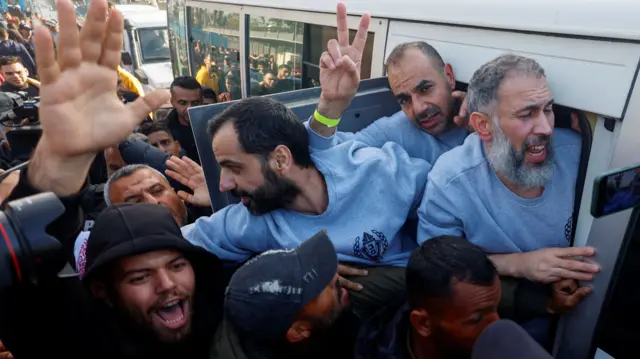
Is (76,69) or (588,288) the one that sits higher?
(76,69)

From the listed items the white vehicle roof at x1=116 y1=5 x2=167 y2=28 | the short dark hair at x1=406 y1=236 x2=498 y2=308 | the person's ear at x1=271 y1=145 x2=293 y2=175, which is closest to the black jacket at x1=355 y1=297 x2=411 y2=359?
the short dark hair at x1=406 y1=236 x2=498 y2=308

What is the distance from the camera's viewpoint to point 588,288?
1.39 meters

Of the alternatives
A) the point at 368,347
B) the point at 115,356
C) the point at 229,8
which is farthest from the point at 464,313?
the point at 229,8

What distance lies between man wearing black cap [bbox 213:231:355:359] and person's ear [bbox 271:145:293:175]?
0.40 m

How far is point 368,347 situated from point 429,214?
A: 50cm

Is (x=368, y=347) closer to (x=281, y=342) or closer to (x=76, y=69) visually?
(x=281, y=342)

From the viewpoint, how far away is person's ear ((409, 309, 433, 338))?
1338 millimetres

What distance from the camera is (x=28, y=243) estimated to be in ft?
3.23

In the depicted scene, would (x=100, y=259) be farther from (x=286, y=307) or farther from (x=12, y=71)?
(x=12, y=71)

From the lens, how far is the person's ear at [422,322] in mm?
1338

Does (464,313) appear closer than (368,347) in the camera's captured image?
Yes

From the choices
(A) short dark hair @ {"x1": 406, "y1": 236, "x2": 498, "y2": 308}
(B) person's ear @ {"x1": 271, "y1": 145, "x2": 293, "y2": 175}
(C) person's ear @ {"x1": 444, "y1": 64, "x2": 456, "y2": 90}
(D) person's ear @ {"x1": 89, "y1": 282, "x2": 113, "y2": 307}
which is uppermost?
(C) person's ear @ {"x1": 444, "y1": 64, "x2": 456, "y2": 90}

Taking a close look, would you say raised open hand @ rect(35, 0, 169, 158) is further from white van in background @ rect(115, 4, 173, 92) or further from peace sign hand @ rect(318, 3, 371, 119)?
white van in background @ rect(115, 4, 173, 92)

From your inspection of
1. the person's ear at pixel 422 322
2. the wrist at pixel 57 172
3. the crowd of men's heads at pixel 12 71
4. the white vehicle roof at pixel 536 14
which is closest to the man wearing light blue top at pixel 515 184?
the white vehicle roof at pixel 536 14
